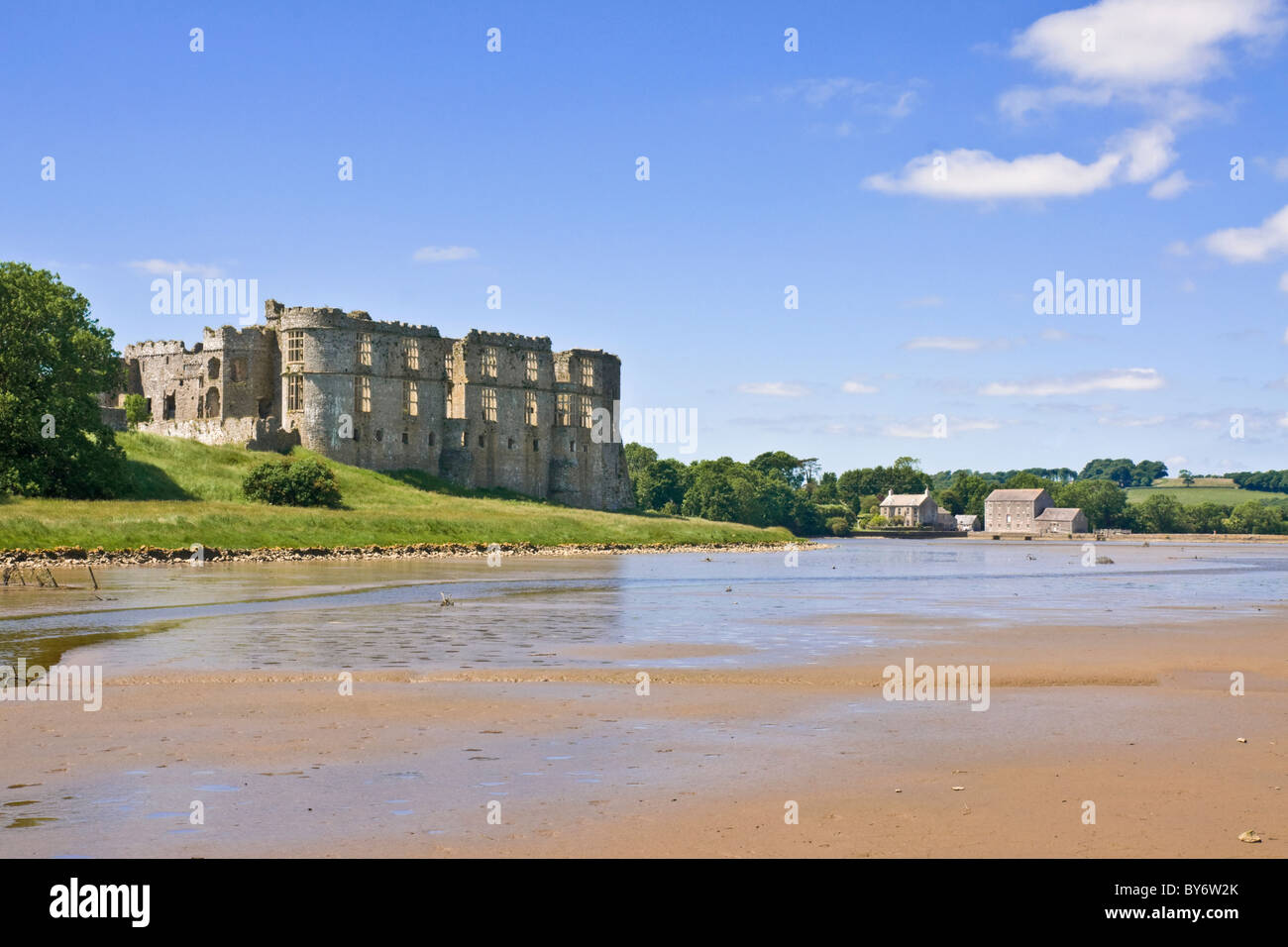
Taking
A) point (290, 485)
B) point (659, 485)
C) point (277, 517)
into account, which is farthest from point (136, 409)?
point (659, 485)

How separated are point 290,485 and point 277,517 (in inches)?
357

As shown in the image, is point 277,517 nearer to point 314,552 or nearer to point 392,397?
point 314,552

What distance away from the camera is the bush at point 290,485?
81562 millimetres

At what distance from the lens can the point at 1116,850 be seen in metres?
10.0

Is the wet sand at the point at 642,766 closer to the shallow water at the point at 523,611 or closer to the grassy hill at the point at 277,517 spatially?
the shallow water at the point at 523,611

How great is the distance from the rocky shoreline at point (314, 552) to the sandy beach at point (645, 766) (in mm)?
40007

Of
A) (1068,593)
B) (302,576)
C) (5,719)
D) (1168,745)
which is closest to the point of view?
(1168,745)

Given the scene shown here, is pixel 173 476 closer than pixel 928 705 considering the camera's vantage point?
No

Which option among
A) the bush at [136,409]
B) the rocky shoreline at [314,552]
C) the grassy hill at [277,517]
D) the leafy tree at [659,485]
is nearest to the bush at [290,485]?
the grassy hill at [277,517]

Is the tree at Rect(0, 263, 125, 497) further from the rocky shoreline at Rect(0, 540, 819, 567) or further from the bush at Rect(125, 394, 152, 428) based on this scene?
the bush at Rect(125, 394, 152, 428)

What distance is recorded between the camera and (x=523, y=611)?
36.1 metres
